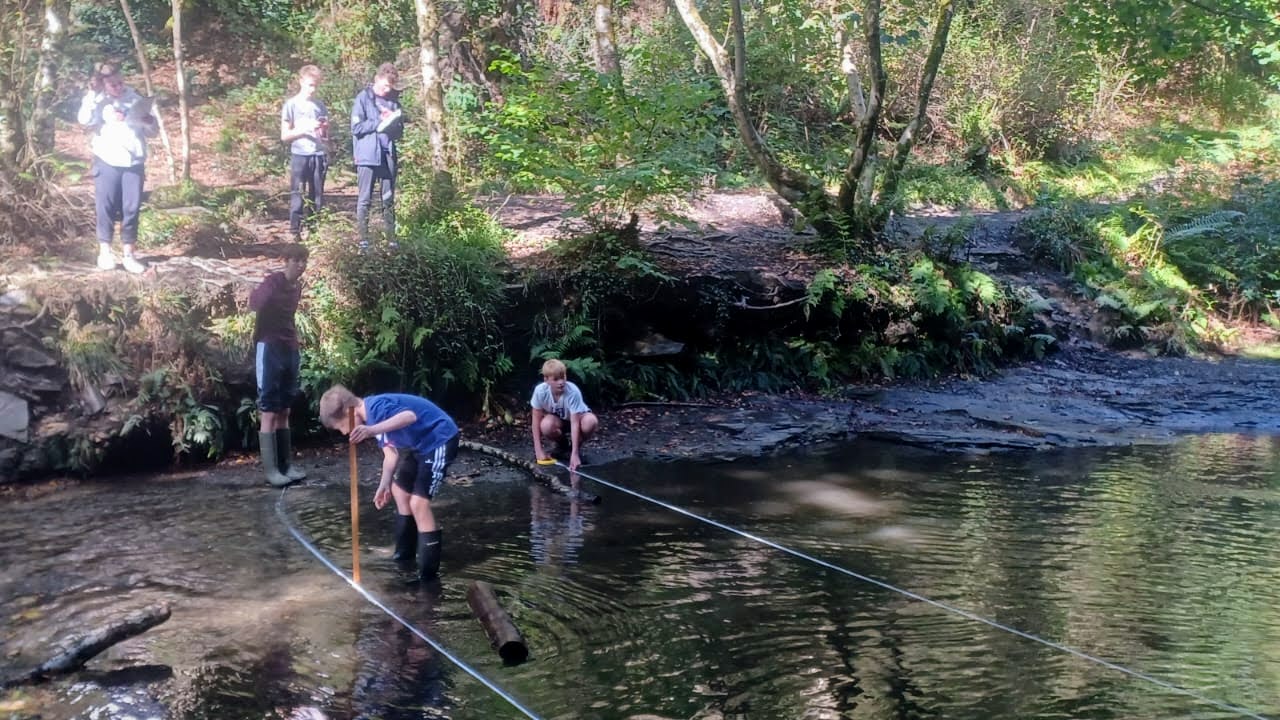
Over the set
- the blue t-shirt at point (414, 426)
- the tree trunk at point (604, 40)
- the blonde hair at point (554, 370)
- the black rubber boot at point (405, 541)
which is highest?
the tree trunk at point (604, 40)

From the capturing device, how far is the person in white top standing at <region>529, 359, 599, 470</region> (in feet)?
32.2

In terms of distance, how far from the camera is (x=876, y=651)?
6.07m

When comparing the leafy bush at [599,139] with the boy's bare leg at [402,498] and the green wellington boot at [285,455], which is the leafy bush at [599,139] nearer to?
the green wellington boot at [285,455]

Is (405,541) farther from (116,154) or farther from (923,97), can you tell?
(923,97)

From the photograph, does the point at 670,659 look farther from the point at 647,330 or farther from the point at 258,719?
the point at 647,330

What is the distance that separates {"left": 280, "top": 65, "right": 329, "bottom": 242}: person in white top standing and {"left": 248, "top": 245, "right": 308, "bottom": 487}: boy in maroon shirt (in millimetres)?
3307

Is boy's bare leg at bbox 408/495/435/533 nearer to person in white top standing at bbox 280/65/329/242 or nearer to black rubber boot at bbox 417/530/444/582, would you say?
black rubber boot at bbox 417/530/444/582

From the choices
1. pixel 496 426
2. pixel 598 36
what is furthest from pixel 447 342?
pixel 598 36

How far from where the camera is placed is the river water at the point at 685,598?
5.45m

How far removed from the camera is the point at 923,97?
14.9 meters

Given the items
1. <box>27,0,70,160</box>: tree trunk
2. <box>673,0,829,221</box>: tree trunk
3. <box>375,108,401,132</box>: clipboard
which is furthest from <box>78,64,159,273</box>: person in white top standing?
<box>673,0,829,221</box>: tree trunk

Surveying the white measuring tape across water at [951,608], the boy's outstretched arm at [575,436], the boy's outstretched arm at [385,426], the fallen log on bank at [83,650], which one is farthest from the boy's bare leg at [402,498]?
the boy's outstretched arm at [575,436]

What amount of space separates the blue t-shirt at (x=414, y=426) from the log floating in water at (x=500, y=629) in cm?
121

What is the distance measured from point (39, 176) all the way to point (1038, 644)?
10.6 meters
